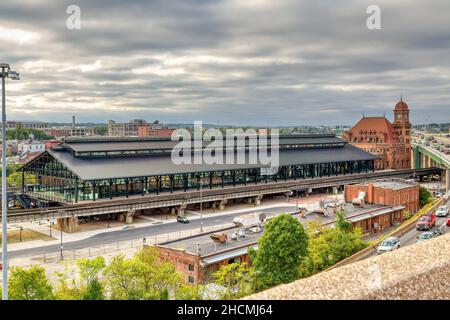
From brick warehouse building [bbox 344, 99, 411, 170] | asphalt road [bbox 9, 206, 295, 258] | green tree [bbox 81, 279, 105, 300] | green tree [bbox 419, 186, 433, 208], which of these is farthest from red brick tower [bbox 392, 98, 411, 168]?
green tree [bbox 81, 279, 105, 300]

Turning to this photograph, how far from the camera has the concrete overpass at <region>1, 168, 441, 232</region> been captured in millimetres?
60656

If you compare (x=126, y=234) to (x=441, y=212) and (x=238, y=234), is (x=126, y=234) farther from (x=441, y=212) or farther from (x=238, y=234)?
(x=441, y=212)

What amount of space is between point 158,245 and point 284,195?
55.0m

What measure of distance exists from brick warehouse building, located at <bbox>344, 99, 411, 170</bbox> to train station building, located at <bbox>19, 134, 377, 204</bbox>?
154 ft

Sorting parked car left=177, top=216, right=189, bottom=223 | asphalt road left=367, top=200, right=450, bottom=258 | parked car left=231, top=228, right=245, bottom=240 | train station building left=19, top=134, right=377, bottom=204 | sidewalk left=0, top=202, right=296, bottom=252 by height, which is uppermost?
train station building left=19, top=134, right=377, bottom=204

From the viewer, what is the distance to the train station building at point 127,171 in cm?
7025

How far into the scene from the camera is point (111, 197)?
234 ft

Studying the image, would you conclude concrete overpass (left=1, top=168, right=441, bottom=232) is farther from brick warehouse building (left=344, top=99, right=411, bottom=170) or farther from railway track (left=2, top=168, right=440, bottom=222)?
brick warehouse building (left=344, top=99, right=411, bottom=170)

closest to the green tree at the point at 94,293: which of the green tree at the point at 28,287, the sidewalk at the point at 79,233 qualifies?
the green tree at the point at 28,287

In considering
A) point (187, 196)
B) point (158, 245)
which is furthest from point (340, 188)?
point (158, 245)

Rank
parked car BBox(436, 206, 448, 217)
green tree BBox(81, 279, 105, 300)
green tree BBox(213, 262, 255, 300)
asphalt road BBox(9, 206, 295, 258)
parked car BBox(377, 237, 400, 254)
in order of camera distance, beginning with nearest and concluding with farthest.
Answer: green tree BBox(81, 279, 105, 300), green tree BBox(213, 262, 255, 300), parked car BBox(377, 237, 400, 254), asphalt road BBox(9, 206, 295, 258), parked car BBox(436, 206, 448, 217)

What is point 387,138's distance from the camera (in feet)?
465

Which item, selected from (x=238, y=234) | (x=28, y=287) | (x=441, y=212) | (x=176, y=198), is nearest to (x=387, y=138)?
(x=441, y=212)
